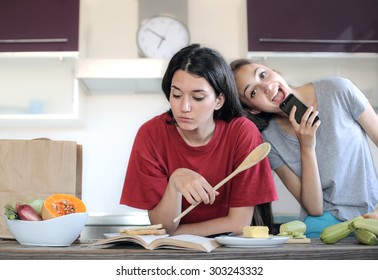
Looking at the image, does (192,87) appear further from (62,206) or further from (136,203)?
(62,206)

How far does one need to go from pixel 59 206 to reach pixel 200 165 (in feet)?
1.57

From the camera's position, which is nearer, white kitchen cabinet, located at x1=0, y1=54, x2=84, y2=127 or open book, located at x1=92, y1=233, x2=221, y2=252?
open book, located at x1=92, y1=233, x2=221, y2=252

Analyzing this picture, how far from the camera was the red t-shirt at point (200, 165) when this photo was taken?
127cm

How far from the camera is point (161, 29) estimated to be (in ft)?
8.86

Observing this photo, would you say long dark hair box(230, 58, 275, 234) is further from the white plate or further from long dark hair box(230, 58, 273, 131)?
the white plate

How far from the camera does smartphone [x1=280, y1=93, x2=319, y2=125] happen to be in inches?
56.2

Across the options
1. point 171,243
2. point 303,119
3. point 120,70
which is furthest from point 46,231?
point 120,70

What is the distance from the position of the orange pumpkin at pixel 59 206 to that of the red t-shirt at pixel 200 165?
0.32 meters

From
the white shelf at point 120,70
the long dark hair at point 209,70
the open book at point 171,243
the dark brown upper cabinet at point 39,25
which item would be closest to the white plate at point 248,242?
the open book at point 171,243

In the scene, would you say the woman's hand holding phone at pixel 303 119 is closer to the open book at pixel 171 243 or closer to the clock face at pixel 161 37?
the open book at pixel 171 243

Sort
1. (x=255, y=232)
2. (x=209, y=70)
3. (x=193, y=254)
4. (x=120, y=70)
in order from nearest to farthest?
(x=193, y=254) → (x=255, y=232) → (x=209, y=70) → (x=120, y=70)

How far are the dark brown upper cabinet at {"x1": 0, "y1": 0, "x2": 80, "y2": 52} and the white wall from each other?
16cm

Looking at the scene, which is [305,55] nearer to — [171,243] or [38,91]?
[38,91]

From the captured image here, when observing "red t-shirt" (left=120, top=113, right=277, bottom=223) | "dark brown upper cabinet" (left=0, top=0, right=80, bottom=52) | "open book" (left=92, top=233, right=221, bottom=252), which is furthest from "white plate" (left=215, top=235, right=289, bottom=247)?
"dark brown upper cabinet" (left=0, top=0, right=80, bottom=52)
